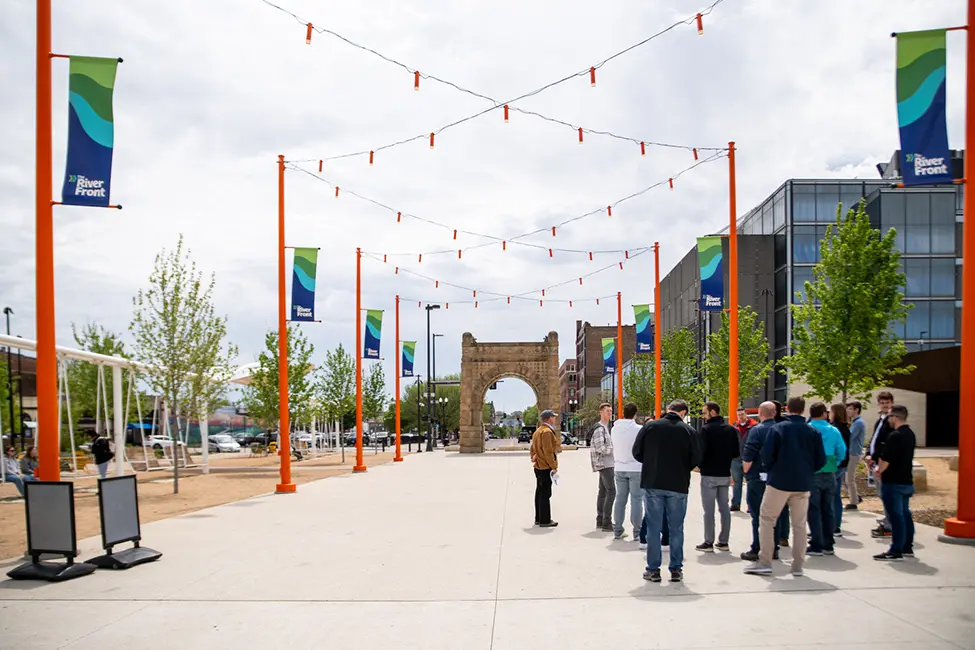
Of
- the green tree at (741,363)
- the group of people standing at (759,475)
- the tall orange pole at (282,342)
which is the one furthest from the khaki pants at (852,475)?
the green tree at (741,363)

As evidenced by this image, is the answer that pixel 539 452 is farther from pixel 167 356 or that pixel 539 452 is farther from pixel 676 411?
pixel 167 356

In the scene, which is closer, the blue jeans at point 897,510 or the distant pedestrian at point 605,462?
the blue jeans at point 897,510

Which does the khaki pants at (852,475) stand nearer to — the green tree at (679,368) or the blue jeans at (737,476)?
the blue jeans at (737,476)

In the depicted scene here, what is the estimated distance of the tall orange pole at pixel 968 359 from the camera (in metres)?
11.2

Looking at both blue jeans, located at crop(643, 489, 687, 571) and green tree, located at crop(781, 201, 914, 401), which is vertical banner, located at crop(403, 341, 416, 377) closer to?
green tree, located at crop(781, 201, 914, 401)

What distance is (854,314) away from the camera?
22500 millimetres

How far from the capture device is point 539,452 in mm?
13625

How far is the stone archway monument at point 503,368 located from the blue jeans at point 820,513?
41.2 meters

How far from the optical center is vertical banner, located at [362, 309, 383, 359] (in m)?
33.4

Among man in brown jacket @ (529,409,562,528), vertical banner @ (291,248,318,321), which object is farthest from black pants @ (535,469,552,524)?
vertical banner @ (291,248,318,321)

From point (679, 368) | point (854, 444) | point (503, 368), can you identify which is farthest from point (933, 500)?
point (503, 368)

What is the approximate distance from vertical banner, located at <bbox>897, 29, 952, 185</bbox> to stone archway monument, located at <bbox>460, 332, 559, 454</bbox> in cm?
4069

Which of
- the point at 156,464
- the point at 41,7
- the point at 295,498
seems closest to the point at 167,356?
the point at 295,498

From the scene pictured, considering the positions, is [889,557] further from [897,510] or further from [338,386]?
[338,386]
